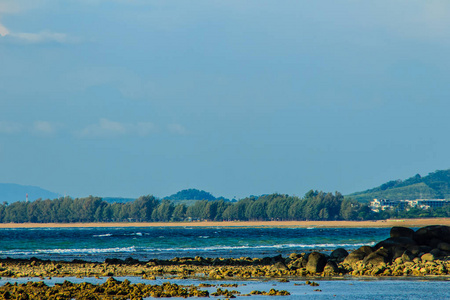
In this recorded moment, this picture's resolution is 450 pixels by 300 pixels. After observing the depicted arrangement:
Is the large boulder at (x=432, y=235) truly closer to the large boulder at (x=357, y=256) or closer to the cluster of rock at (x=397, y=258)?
the cluster of rock at (x=397, y=258)

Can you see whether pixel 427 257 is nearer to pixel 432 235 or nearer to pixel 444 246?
pixel 444 246

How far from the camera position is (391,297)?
29016 millimetres

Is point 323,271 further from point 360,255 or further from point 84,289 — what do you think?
point 84,289

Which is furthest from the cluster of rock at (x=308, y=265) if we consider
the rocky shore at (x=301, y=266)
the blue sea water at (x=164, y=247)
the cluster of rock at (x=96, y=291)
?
the blue sea water at (x=164, y=247)

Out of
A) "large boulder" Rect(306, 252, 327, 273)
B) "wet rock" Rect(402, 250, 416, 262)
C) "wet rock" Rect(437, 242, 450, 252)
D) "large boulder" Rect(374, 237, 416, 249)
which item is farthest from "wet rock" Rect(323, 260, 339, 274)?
"wet rock" Rect(437, 242, 450, 252)

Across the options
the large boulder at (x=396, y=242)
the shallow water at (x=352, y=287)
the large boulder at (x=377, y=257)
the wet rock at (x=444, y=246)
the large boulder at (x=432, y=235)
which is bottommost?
Result: the shallow water at (x=352, y=287)

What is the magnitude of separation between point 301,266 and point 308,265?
110cm

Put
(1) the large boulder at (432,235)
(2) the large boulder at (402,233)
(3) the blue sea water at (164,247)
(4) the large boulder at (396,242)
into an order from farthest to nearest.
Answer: (3) the blue sea water at (164,247), (2) the large boulder at (402,233), (1) the large boulder at (432,235), (4) the large boulder at (396,242)

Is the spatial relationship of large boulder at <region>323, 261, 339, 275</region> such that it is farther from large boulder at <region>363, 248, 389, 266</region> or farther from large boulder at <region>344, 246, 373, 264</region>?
large boulder at <region>344, 246, 373, 264</region>

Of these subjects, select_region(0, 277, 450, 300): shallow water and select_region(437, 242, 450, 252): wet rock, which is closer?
select_region(0, 277, 450, 300): shallow water

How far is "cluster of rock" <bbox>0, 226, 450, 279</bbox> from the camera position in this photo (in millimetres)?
39906

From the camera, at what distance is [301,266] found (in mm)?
42438

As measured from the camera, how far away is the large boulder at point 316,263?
40844 millimetres

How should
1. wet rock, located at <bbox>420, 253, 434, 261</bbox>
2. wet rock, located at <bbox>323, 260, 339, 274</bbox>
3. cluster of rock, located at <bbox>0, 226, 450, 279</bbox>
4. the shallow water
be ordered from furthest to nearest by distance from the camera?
wet rock, located at <bbox>420, 253, 434, 261</bbox> → wet rock, located at <bbox>323, 260, 339, 274</bbox> → cluster of rock, located at <bbox>0, 226, 450, 279</bbox> → the shallow water
